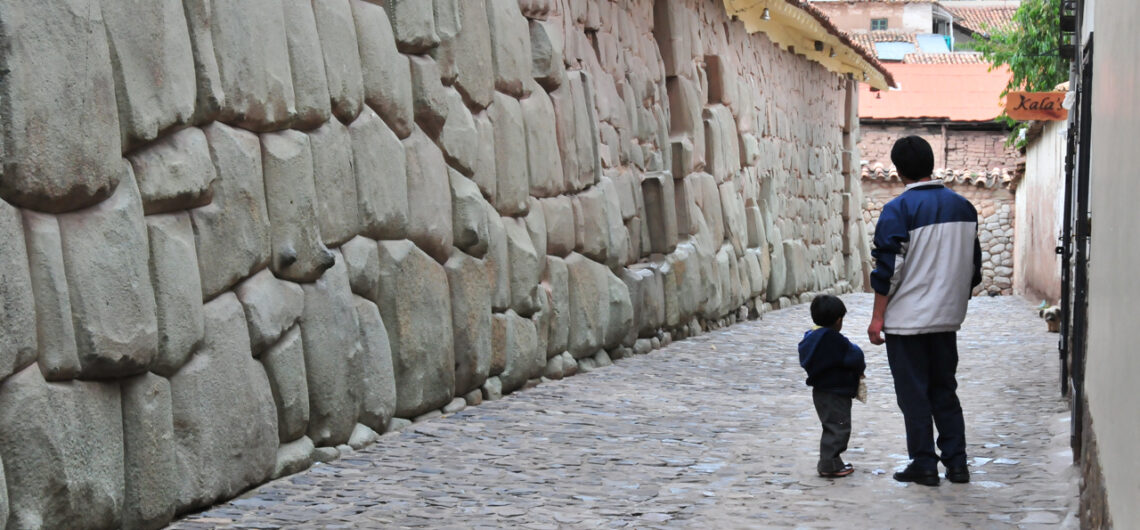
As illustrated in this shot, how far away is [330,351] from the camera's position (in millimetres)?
5059

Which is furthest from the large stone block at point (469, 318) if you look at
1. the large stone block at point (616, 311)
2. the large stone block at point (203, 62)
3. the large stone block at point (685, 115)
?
the large stone block at point (685, 115)

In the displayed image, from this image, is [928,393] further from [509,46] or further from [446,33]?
[509,46]

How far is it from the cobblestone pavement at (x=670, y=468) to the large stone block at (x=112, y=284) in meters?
0.65

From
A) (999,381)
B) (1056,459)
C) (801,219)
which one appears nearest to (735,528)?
(1056,459)

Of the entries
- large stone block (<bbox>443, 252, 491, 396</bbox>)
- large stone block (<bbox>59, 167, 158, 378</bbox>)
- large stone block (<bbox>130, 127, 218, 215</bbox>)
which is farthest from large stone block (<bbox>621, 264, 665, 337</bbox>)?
large stone block (<bbox>59, 167, 158, 378</bbox>)

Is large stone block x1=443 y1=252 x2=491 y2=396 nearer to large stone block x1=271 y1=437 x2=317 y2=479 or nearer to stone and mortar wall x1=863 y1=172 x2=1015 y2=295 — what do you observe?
large stone block x1=271 y1=437 x2=317 y2=479

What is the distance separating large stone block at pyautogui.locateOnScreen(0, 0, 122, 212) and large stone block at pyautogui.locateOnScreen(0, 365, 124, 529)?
1.66 feet

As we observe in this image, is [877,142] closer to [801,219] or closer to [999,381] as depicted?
[801,219]

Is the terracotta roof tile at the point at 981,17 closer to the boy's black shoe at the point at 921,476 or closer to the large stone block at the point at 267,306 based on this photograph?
the boy's black shoe at the point at 921,476

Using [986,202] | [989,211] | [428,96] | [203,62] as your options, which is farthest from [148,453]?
[986,202]

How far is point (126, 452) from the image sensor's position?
12.5 ft

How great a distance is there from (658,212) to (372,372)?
5.03 metres

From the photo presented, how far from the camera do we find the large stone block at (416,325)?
5656 mm

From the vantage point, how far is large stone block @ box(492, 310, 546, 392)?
22.7 feet
